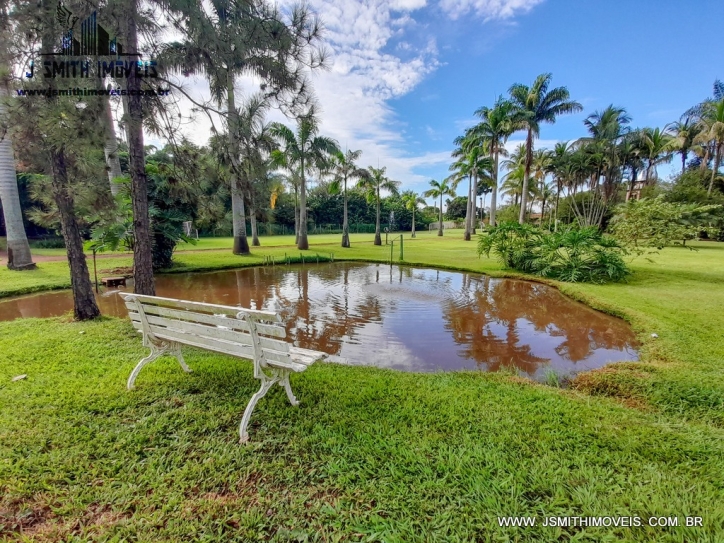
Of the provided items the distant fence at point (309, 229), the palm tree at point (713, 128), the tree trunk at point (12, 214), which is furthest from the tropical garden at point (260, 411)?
the distant fence at point (309, 229)

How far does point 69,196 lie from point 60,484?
4601 millimetres

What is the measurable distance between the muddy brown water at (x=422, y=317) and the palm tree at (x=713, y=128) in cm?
2649

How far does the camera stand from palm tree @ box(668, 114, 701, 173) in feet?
90.8

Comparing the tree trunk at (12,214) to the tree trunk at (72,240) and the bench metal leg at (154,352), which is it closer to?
the tree trunk at (72,240)

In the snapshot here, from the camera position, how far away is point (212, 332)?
2781mm

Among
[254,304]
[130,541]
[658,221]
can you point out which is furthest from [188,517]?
[658,221]

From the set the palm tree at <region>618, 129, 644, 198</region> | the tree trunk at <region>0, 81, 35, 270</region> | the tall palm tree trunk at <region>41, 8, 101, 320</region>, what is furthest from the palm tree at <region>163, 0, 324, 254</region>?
the palm tree at <region>618, 129, 644, 198</region>

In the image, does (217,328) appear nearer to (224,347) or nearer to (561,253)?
(224,347)

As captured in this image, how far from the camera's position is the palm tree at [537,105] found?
22.5 metres

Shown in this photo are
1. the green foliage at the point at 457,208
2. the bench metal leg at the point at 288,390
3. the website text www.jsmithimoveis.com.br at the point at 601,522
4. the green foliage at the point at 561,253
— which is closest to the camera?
the website text www.jsmithimoveis.com.br at the point at 601,522

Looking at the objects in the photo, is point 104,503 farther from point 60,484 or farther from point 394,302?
point 394,302

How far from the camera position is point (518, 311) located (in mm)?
7570

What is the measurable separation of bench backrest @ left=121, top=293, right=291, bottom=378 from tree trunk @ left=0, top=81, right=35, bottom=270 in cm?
1250

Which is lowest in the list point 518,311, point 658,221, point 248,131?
point 518,311
